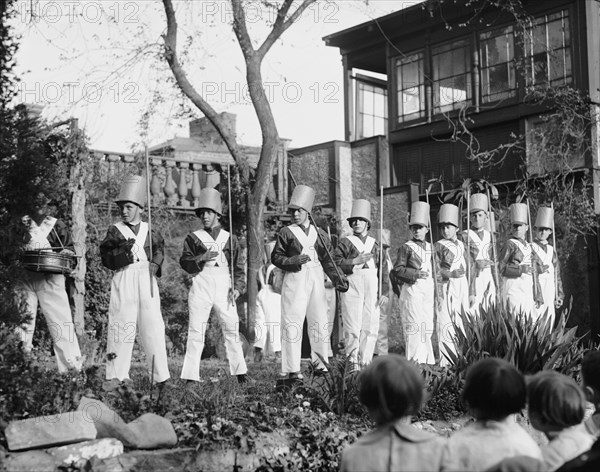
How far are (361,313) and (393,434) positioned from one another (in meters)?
7.41

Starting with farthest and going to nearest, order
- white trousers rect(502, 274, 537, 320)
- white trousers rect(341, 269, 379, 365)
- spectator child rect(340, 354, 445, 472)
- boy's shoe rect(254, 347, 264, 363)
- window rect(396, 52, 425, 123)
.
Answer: window rect(396, 52, 425, 123)
boy's shoe rect(254, 347, 264, 363)
white trousers rect(502, 274, 537, 320)
white trousers rect(341, 269, 379, 365)
spectator child rect(340, 354, 445, 472)

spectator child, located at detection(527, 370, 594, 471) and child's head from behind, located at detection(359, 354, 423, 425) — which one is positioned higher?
child's head from behind, located at detection(359, 354, 423, 425)

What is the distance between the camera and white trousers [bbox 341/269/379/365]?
37.6ft

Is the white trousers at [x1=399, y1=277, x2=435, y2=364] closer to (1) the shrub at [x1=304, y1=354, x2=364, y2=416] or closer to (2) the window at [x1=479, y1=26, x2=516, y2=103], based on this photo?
(1) the shrub at [x1=304, y1=354, x2=364, y2=416]

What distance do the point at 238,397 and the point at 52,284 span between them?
251 centimetres

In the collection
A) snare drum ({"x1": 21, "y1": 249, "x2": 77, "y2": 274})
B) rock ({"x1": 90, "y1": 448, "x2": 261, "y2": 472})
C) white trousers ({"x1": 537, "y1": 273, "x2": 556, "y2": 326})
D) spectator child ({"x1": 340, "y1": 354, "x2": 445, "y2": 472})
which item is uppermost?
snare drum ({"x1": 21, "y1": 249, "x2": 77, "y2": 274})

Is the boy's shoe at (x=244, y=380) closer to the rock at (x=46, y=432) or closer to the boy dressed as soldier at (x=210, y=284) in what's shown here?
the boy dressed as soldier at (x=210, y=284)

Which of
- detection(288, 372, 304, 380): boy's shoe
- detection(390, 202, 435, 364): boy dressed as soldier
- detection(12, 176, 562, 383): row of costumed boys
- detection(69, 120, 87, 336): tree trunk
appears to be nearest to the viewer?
Answer: detection(12, 176, 562, 383): row of costumed boys

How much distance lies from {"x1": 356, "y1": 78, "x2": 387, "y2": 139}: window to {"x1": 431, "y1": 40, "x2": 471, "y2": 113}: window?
8.67ft

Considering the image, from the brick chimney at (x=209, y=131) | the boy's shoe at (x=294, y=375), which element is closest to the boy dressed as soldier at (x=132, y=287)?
the boy's shoe at (x=294, y=375)

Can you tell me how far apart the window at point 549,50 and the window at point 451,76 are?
1.72m

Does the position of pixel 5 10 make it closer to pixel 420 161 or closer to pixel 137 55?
pixel 137 55

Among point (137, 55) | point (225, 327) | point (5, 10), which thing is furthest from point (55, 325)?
point (137, 55)

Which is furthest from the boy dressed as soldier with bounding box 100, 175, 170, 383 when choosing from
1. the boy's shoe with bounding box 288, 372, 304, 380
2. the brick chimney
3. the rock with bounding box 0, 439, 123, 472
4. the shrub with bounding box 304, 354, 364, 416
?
the brick chimney
